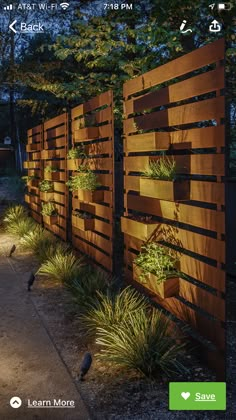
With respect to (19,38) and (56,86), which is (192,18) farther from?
(19,38)

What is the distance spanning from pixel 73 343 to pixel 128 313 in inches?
24.1

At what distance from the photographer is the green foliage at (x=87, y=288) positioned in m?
4.87

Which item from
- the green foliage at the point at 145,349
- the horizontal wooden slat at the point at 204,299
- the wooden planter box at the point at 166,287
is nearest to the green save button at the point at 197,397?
the green foliage at the point at 145,349

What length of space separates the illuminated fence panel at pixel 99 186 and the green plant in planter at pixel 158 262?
1.64m

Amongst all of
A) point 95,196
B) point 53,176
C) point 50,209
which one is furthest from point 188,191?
point 50,209

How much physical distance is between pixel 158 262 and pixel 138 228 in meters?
0.61

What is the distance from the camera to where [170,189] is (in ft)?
12.8

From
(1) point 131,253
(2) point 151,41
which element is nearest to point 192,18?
(2) point 151,41

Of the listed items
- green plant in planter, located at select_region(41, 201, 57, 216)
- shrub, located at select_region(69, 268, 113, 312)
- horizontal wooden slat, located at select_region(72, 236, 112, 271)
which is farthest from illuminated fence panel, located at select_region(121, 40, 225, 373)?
green plant in planter, located at select_region(41, 201, 57, 216)

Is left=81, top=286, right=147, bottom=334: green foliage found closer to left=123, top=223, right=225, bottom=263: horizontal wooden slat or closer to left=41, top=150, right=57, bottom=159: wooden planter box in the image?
left=123, top=223, right=225, bottom=263: horizontal wooden slat

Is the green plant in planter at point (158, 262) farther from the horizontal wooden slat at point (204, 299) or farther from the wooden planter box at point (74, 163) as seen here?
the wooden planter box at point (74, 163)

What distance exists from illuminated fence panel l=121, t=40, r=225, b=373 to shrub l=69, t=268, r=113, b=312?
46 cm

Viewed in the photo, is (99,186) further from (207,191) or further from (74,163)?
(207,191)

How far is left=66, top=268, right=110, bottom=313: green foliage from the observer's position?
4.87 m
